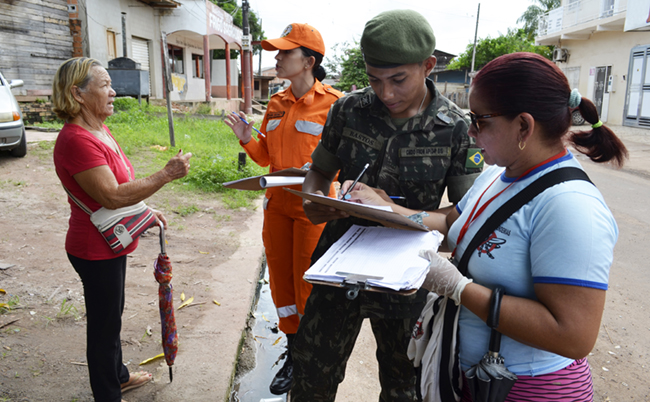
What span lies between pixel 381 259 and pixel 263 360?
2219 mm

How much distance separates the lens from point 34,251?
4543mm

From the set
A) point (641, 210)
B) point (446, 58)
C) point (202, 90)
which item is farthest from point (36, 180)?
point (446, 58)

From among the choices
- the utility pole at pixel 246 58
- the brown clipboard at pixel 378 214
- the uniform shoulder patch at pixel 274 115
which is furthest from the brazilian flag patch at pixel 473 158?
the utility pole at pixel 246 58

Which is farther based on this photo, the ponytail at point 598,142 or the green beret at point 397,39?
the green beret at point 397,39

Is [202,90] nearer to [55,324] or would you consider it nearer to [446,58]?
[55,324]

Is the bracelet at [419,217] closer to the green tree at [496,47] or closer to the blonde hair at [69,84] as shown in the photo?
the blonde hair at [69,84]

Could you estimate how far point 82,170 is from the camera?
214 centimetres

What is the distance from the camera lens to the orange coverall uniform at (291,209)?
9.68 feet

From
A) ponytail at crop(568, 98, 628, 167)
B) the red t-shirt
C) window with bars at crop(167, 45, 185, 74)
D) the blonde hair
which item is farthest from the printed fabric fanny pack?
window with bars at crop(167, 45, 185, 74)

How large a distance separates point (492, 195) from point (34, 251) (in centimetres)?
455

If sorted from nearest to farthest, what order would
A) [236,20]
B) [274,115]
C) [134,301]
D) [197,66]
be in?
[274,115], [134,301], [197,66], [236,20]

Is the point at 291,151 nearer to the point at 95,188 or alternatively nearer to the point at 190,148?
the point at 95,188

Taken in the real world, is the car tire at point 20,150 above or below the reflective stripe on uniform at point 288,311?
above

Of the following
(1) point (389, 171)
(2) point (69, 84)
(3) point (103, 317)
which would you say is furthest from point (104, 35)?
(1) point (389, 171)
